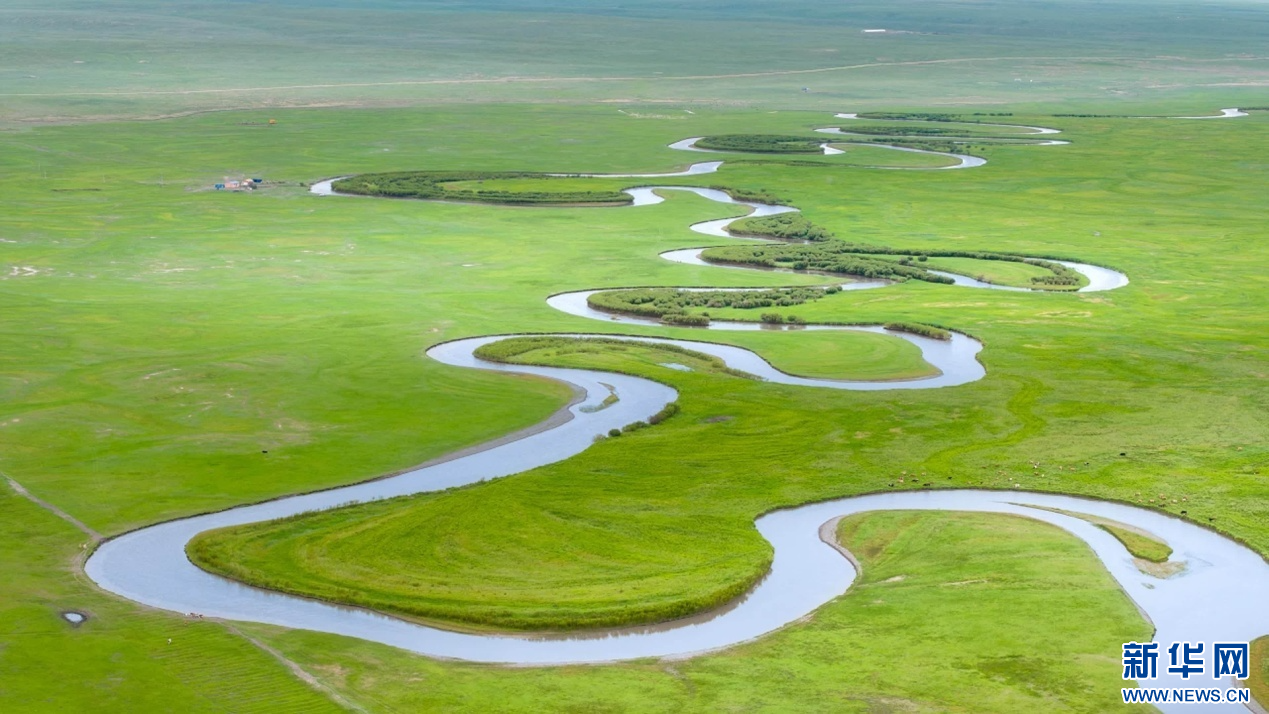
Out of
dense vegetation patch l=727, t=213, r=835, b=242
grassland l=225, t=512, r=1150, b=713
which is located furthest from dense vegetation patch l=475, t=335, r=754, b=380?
dense vegetation patch l=727, t=213, r=835, b=242

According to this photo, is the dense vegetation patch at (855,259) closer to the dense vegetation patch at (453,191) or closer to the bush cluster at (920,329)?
the bush cluster at (920,329)

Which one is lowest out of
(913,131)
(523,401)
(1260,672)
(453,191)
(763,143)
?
(1260,672)

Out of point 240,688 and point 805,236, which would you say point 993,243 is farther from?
point 240,688

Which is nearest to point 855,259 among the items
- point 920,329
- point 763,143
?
point 920,329

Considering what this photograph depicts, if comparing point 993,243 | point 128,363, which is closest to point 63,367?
point 128,363

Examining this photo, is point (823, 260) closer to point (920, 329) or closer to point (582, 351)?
point (920, 329)

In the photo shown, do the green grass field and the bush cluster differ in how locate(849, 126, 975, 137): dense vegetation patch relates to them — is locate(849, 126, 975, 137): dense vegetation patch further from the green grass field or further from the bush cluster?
the bush cluster

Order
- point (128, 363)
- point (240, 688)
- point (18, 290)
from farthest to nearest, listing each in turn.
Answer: point (18, 290)
point (128, 363)
point (240, 688)
